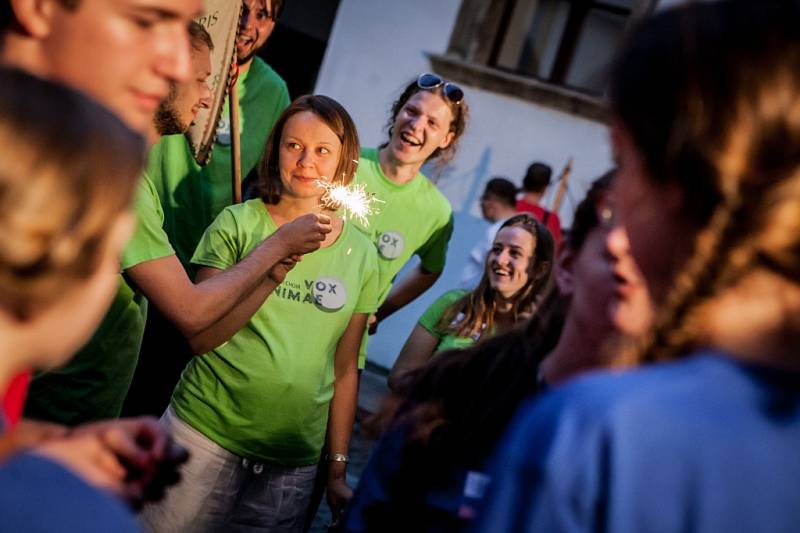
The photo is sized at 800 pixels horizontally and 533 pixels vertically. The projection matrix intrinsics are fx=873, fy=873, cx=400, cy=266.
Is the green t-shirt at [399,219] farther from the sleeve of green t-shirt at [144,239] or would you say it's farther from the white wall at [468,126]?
the white wall at [468,126]

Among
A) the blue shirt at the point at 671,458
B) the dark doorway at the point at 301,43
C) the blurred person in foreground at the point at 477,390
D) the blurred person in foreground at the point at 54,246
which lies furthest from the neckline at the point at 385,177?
the dark doorway at the point at 301,43

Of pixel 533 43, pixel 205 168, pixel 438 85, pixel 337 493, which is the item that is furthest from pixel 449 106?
pixel 533 43

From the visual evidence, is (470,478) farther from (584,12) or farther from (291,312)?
(584,12)

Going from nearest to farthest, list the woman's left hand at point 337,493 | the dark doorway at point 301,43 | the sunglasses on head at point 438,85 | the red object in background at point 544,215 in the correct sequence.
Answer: the woman's left hand at point 337,493, the sunglasses on head at point 438,85, the red object in background at point 544,215, the dark doorway at point 301,43

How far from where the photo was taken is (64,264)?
1005 millimetres

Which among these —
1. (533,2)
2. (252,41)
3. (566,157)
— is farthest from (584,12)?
(252,41)

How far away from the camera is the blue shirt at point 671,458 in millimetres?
931

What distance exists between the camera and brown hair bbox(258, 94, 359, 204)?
305 cm

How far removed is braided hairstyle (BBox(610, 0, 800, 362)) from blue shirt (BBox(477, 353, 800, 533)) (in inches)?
3.7

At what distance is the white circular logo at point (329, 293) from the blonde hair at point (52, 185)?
184 centimetres

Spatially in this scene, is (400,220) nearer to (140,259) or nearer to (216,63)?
(216,63)

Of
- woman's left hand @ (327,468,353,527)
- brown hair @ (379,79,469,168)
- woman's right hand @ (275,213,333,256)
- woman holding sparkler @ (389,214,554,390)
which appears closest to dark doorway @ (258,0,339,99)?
brown hair @ (379,79,469,168)

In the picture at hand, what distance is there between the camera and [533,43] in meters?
7.83

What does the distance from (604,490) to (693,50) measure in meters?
0.53
